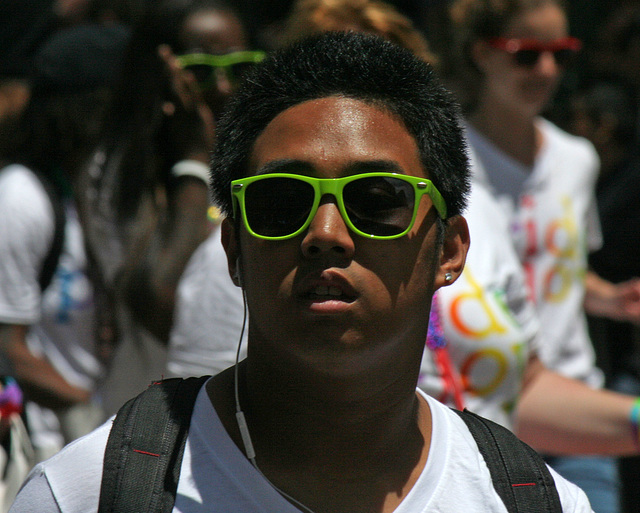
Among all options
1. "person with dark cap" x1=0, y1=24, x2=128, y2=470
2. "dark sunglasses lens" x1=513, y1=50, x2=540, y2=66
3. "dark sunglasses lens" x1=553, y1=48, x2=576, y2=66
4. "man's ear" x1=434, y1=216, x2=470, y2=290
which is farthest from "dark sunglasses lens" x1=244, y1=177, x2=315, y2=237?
"dark sunglasses lens" x1=553, y1=48, x2=576, y2=66

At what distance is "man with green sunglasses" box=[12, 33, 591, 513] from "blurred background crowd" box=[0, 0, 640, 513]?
53 centimetres

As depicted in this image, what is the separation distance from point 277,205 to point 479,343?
0.84 metres

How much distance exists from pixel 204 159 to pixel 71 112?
1.15 m

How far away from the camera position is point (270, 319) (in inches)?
64.8

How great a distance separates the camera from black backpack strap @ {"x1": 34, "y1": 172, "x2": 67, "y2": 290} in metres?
3.54

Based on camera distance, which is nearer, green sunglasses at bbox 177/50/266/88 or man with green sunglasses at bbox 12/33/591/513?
man with green sunglasses at bbox 12/33/591/513

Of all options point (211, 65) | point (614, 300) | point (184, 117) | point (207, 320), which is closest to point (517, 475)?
point (207, 320)

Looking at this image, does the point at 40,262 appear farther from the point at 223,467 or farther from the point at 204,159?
the point at 223,467

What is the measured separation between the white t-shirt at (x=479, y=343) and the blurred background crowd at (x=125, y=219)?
495 millimetres

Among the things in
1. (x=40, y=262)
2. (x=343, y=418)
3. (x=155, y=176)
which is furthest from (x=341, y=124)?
(x=40, y=262)

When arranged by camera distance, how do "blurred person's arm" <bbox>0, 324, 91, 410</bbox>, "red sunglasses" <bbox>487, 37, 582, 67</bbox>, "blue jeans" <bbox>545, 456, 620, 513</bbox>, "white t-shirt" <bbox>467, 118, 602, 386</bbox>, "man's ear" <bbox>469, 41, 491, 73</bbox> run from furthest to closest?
"man's ear" <bbox>469, 41, 491, 73</bbox> → "red sunglasses" <bbox>487, 37, 582, 67</bbox> → "white t-shirt" <bbox>467, 118, 602, 386</bbox> → "blue jeans" <bbox>545, 456, 620, 513</bbox> → "blurred person's arm" <bbox>0, 324, 91, 410</bbox>

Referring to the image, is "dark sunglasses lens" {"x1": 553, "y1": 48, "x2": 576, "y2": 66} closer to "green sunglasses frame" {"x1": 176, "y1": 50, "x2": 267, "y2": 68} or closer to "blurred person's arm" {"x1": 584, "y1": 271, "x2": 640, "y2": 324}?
"blurred person's arm" {"x1": 584, "y1": 271, "x2": 640, "y2": 324}

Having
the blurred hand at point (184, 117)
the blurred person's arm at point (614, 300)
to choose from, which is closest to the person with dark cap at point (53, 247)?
the blurred hand at point (184, 117)

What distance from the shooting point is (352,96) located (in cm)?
173
